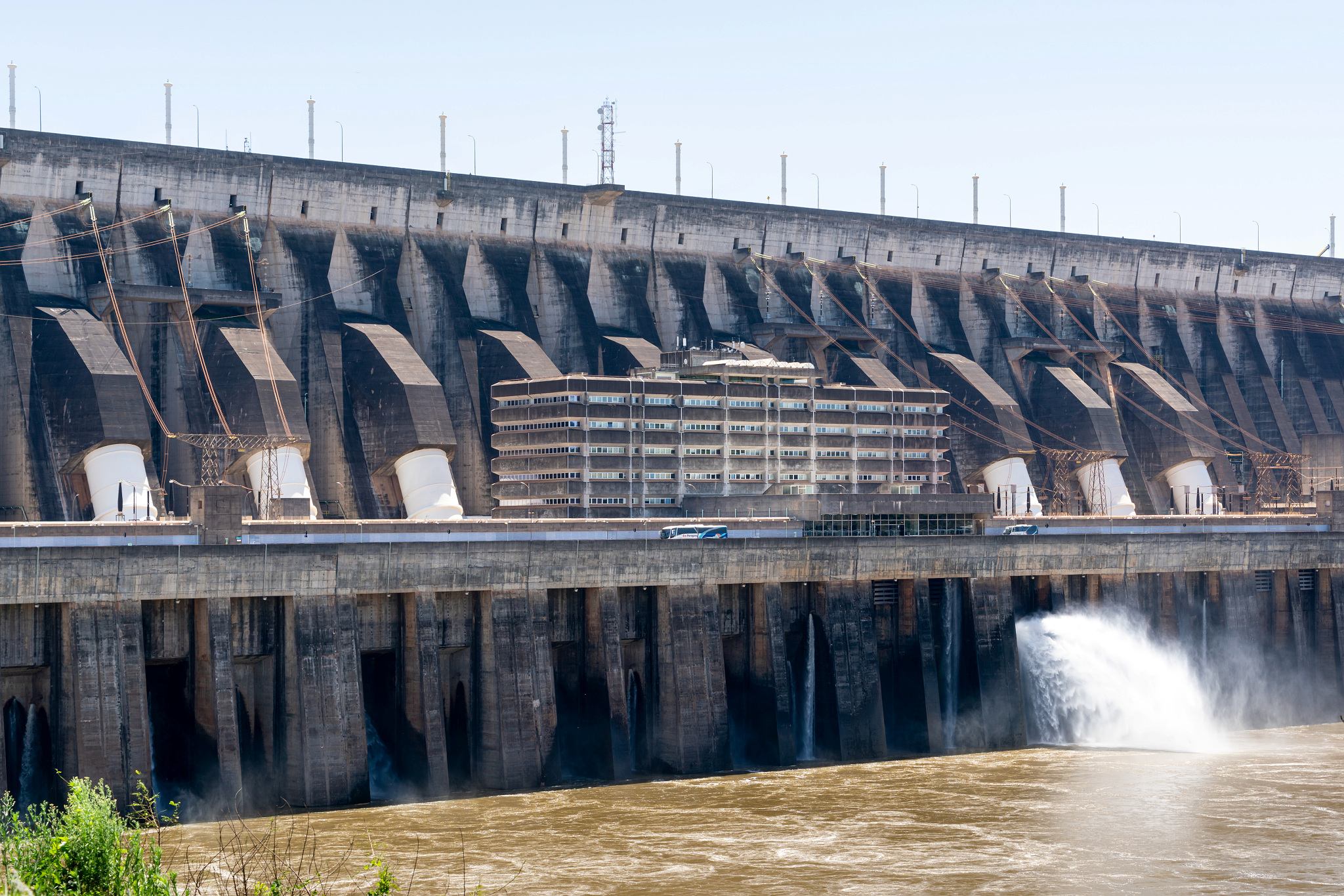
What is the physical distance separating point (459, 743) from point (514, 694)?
2.69 metres

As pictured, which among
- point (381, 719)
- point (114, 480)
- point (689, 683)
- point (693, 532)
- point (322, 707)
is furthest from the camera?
point (114, 480)

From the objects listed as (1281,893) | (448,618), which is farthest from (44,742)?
(1281,893)

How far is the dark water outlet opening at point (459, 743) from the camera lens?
52.4m

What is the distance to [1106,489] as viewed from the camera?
95688mm

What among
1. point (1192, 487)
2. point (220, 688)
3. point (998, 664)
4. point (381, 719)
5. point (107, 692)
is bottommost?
point (381, 719)

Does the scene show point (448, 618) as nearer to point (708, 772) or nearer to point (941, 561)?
point (708, 772)

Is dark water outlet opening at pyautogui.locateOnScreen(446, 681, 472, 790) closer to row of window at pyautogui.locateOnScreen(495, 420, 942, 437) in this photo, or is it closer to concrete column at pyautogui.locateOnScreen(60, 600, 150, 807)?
concrete column at pyautogui.locateOnScreen(60, 600, 150, 807)

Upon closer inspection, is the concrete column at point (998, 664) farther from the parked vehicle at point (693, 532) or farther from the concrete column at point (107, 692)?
the concrete column at point (107, 692)

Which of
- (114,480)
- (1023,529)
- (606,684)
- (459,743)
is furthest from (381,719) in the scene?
(1023,529)

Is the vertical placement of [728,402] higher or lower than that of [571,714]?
higher

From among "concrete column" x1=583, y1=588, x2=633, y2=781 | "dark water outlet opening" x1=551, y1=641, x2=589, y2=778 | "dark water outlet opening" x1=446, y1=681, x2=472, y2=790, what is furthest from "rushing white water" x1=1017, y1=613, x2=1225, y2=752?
"dark water outlet opening" x1=446, y1=681, x2=472, y2=790

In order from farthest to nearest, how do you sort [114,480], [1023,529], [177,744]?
[1023,529]
[114,480]
[177,744]

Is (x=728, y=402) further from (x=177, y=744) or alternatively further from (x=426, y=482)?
(x=177, y=744)

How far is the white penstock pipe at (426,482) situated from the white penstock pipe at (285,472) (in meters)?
5.01
